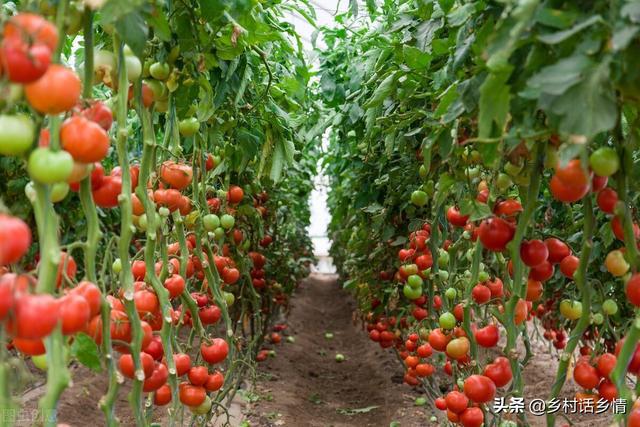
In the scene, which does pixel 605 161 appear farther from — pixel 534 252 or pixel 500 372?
pixel 500 372

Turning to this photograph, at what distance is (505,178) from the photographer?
4.93 ft

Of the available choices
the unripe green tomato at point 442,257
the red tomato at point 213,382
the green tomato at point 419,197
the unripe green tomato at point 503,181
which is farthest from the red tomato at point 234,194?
the unripe green tomato at point 503,181

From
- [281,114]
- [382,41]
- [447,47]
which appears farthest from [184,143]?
[447,47]

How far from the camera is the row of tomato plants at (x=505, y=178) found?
90 cm

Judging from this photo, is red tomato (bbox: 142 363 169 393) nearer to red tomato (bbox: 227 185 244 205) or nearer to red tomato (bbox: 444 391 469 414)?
red tomato (bbox: 444 391 469 414)

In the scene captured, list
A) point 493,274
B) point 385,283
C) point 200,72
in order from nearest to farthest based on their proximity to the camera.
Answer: point 200,72 → point 493,274 → point 385,283

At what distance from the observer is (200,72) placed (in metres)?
1.54

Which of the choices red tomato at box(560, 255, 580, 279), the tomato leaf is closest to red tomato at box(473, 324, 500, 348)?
red tomato at box(560, 255, 580, 279)

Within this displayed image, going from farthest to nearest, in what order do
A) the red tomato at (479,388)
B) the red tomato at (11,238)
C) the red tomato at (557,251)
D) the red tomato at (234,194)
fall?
1. the red tomato at (234,194)
2. the red tomato at (479,388)
3. the red tomato at (557,251)
4. the red tomato at (11,238)

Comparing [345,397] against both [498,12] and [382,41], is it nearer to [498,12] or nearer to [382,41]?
[382,41]

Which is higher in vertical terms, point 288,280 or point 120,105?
point 288,280

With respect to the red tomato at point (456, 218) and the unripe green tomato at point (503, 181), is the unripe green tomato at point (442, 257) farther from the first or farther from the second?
the unripe green tomato at point (503, 181)

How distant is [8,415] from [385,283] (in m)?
3.06

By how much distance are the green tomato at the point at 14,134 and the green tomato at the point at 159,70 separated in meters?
0.60
